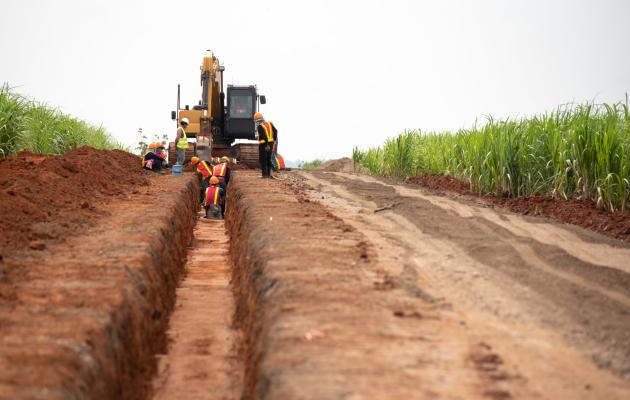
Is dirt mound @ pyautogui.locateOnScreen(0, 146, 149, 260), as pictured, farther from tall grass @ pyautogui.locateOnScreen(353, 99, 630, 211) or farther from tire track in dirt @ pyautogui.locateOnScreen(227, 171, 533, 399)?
tall grass @ pyautogui.locateOnScreen(353, 99, 630, 211)

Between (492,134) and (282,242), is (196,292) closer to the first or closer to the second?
(282,242)

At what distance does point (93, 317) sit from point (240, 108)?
1914cm

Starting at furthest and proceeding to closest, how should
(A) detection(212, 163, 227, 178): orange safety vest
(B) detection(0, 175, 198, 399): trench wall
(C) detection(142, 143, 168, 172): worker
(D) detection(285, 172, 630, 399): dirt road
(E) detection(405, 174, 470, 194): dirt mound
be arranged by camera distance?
(C) detection(142, 143, 168, 172): worker
(E) detection(405, 174, 470, 194): dirt mound
(A) detection(212, 163, 227, 178): orange safety vest
(B) detection(0, 175, 198, 399): trench wall
(D) detection(285, 172, 630, 399): dirt road

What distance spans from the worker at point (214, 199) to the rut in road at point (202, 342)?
4.05 meters

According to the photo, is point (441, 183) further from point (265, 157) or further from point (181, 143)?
point (181, 143)

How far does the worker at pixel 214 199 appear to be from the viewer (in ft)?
46.5

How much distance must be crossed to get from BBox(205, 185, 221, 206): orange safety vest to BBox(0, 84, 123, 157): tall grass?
14.6ft

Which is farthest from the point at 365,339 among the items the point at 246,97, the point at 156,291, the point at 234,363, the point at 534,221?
the point at 246,97

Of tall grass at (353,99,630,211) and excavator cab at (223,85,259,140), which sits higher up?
excavator cab at (223,85,259,140)

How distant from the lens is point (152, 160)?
810 inches

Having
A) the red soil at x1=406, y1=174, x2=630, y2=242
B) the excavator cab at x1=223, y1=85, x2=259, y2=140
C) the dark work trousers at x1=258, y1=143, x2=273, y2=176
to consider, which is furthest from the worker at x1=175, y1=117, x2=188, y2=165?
the red soil at x1=406, y1=174, x2=630, y2=242

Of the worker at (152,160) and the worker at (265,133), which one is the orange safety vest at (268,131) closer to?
the worker at (265,133)

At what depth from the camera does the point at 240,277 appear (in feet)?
26.5

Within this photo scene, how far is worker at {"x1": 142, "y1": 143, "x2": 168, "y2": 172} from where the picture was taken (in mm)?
20438
